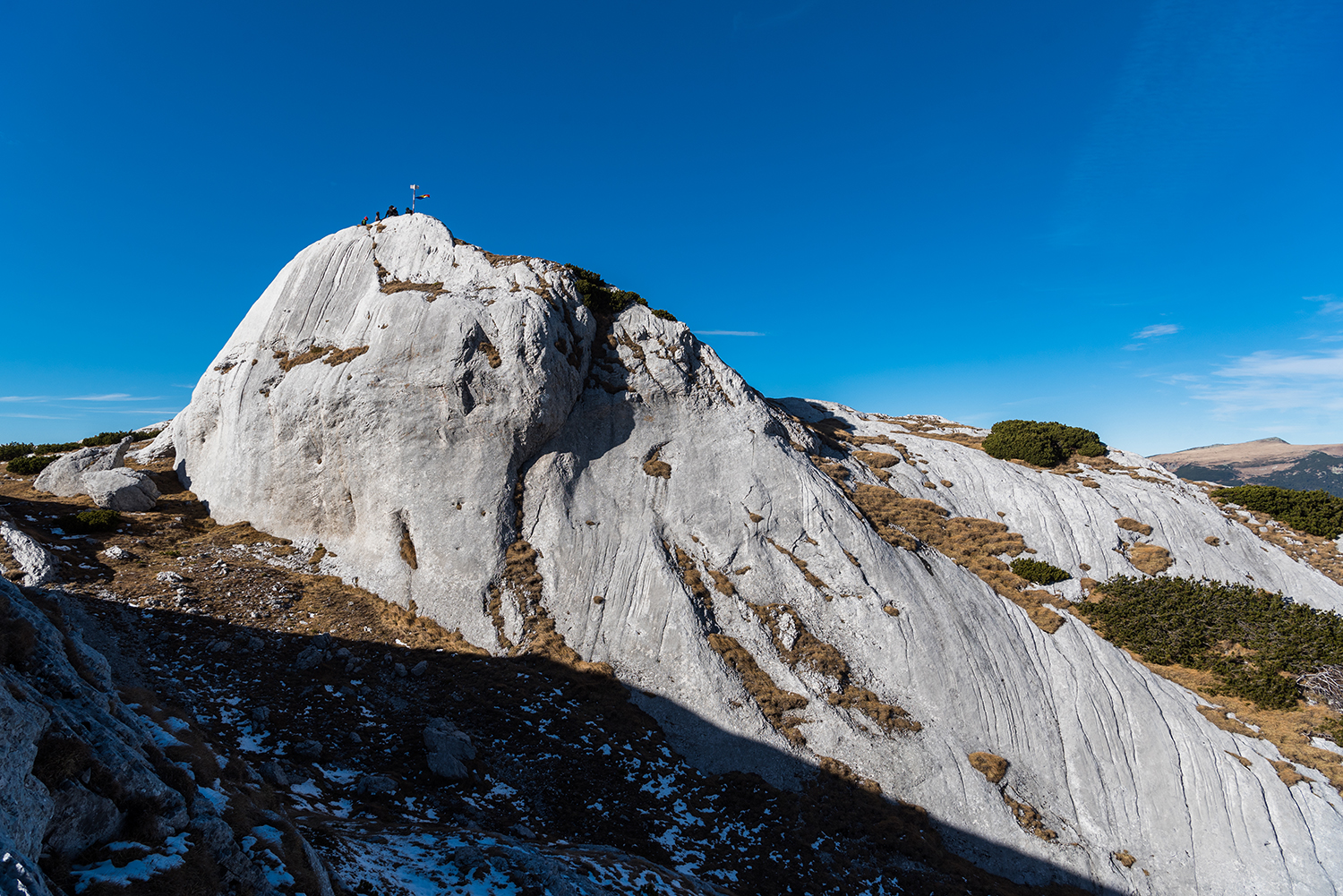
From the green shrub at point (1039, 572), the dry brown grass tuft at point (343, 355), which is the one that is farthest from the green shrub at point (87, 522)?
the green shrub at point (1039, 572)

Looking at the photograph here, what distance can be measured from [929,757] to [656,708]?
12.4m

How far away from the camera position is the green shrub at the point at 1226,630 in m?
27.5

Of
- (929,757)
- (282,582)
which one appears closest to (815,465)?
(929,757)

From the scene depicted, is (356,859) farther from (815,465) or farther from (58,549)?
(815,465)

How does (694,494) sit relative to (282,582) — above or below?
above

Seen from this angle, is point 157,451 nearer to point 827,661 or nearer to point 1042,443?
point 827,661

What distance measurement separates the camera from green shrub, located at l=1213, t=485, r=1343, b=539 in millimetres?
37344

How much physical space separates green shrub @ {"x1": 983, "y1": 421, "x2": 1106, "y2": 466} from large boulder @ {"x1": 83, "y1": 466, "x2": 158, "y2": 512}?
189 ft

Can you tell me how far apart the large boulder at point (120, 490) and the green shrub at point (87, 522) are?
1856 millimetres

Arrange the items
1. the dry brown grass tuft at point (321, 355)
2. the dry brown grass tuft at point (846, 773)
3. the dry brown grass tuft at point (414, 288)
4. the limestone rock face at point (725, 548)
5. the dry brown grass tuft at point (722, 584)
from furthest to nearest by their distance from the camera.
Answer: the dry brown grass tuft at point (414, 288) < the dry brown grass tuft at point (321, 355) < the dry brown grass tuft at point (722, 584) < the limestone rock face at point (725, 548) < the dry brown grass tuft at point (846, 773)

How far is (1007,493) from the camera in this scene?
3991cm

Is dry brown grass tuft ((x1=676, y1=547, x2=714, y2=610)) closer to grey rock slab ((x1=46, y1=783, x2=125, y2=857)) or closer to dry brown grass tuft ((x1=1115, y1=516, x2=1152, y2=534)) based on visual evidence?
grey rock slab ((x1=46, y1=783, x2=125, y2=857))

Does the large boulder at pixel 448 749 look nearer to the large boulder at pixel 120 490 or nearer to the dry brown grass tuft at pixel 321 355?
the dry brown grass tuft at pixel 321 355

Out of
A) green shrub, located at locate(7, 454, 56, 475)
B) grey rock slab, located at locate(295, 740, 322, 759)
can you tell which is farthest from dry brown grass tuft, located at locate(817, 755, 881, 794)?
green shrub, located at locate(7, 454, 56, 475)
